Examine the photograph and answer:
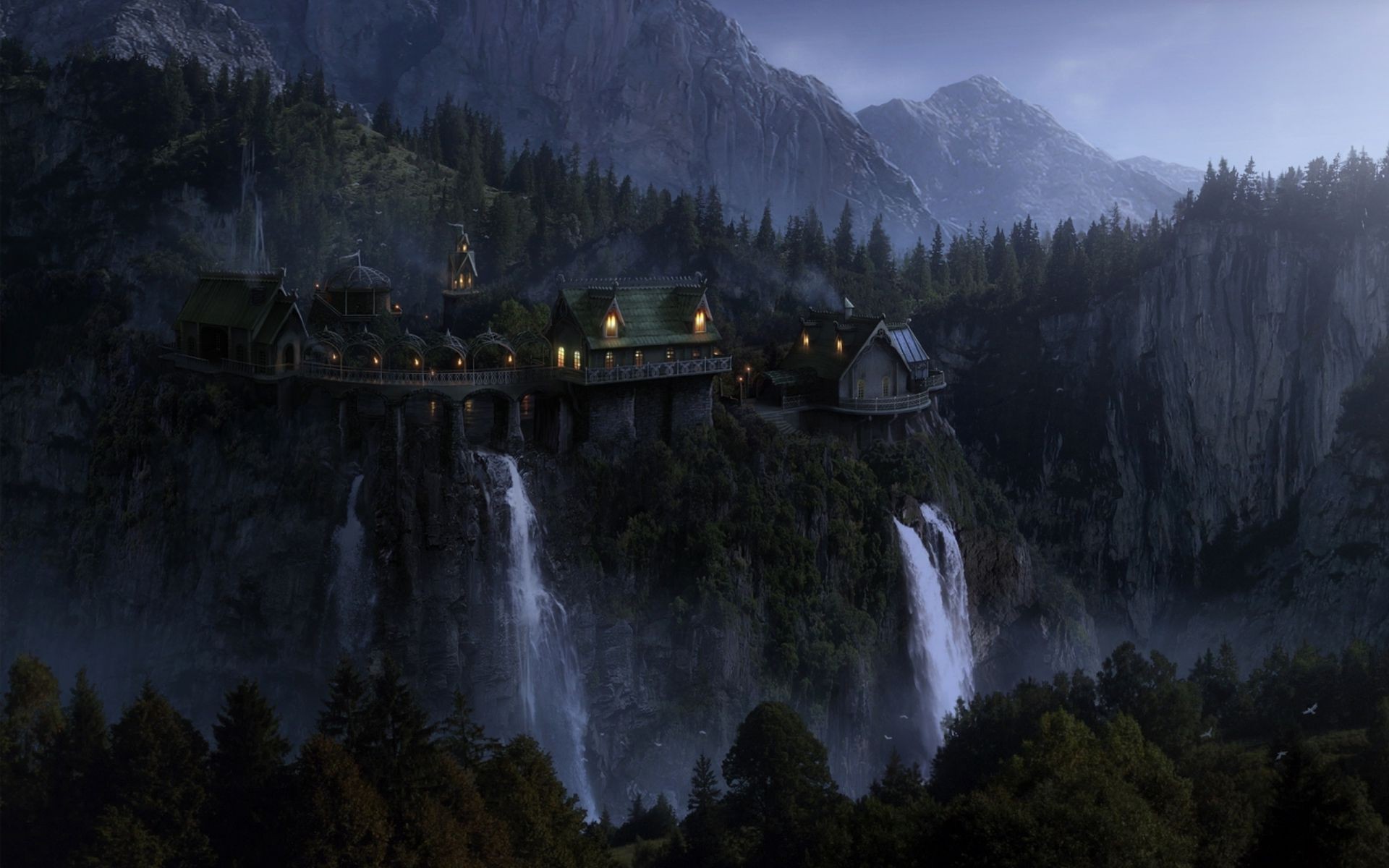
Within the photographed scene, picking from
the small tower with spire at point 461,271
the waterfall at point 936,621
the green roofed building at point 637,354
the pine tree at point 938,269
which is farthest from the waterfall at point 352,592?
the pine tree at point 938,269

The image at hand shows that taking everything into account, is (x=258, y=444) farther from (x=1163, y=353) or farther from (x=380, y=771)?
(x=1163, y=353)

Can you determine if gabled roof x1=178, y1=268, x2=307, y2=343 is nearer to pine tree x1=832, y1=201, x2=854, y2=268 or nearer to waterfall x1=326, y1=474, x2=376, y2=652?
waterfall x1=326, y1=474, x2=376, y2=652

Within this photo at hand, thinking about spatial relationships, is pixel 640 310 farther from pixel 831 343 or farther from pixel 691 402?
pixel 831 343

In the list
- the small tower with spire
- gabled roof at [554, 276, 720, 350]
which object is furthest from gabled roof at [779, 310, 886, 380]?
the small tower with spire

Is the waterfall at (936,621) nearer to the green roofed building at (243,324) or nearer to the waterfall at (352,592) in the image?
the waterfall at (352,592)

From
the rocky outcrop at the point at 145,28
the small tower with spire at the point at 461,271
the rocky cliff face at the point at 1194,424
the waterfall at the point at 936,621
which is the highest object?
the rocky outcrop at the point at 145,28
